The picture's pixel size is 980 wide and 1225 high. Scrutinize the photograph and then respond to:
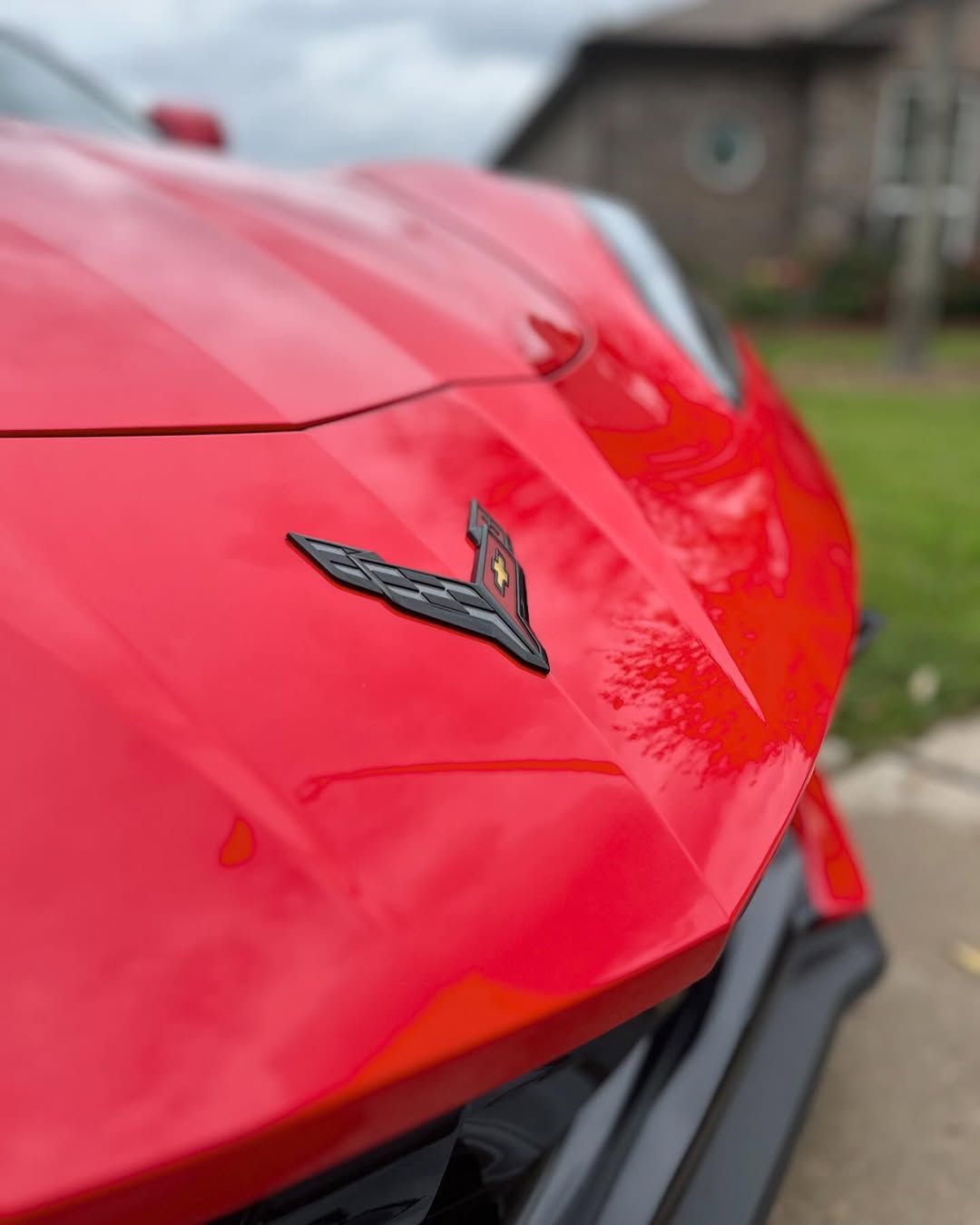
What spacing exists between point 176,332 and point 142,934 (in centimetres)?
53

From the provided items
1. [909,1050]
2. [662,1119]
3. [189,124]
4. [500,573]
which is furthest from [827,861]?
[189,124]

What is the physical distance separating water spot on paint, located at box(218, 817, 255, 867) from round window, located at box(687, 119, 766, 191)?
16388mm

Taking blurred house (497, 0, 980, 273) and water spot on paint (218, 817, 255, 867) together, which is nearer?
water spot on paint (218, 817, 255, 867)

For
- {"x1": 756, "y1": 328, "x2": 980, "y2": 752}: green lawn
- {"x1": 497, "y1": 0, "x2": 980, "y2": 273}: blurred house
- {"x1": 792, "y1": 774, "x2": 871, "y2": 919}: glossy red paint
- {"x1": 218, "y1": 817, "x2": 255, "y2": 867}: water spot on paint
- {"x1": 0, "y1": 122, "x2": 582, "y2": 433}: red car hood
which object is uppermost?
{"x1": 0, "y1": 122, "x2": 582, "y2": 433}: red car hood

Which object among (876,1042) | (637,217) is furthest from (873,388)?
(876,1042)

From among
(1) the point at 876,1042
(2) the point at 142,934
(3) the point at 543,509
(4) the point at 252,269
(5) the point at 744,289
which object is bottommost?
(5) the point at 744,289

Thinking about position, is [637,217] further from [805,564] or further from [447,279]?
[805,564]

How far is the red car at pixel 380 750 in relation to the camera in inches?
20.0

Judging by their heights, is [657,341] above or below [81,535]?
below

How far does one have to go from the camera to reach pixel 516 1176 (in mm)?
702

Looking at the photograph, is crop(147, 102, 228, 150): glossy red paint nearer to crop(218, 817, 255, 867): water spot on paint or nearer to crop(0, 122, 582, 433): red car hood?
crop(0, 122, 582, 433): red car hood

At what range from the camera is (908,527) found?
3.42 m

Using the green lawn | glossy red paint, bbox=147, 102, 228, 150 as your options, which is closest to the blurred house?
the green lawn

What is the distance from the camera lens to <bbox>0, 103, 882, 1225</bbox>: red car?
51 cm
